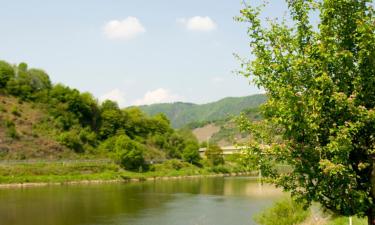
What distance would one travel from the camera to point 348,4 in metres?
12.7

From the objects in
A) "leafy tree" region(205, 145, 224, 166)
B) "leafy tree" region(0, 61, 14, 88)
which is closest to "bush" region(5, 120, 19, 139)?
"leafy tree" region(0, 61, 14, 88)

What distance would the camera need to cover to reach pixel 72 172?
9856cm

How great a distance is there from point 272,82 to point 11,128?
104372mm

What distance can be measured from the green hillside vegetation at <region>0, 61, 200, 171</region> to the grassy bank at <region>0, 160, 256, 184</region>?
4.94 metres

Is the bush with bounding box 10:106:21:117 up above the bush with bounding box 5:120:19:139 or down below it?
above

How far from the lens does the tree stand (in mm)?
12094

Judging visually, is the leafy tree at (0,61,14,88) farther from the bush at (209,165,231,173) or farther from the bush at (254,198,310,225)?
the bush at (254,198,310,225)

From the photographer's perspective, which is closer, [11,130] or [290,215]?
[290,215]

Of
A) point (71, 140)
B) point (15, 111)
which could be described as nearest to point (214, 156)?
point (71, 140)

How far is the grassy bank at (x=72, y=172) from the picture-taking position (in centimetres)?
8884

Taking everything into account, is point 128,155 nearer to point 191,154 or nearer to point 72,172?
point 72,172

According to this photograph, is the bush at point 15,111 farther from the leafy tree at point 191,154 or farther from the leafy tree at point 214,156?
the leafy tree at point 214,156

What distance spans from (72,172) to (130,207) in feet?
154

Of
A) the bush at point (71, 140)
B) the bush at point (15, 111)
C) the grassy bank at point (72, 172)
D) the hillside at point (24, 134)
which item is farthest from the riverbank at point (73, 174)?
the bush at point (15, 111)
